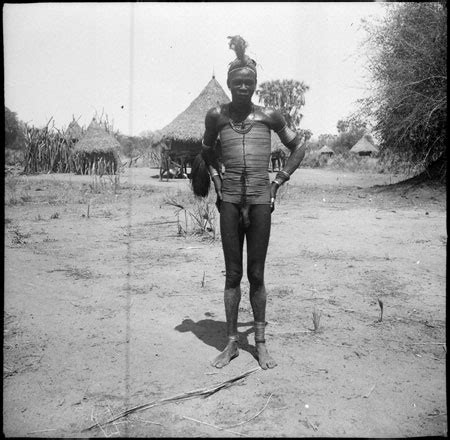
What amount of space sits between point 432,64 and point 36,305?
1118cm

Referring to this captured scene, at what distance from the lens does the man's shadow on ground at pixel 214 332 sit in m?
3.42

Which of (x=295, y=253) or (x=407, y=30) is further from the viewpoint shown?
(x=407, y=30)

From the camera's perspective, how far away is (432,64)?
1143 centimetres

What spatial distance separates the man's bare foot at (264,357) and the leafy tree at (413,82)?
9522mm

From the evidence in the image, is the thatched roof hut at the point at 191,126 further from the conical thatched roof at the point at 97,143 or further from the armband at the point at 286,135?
the armband at the point at 286,135

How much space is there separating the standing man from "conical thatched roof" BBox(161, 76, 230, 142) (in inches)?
579

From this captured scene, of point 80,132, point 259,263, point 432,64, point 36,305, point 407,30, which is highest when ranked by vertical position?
point 407,30

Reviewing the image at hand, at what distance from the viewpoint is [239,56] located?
3.04m

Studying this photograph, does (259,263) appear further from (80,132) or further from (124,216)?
(80,132)

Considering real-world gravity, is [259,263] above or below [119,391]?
above

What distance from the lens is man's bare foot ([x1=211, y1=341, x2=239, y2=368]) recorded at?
3.04 metres

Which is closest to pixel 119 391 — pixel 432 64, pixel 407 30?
pixel 432 64

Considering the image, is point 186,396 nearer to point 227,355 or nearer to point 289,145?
point 227,355

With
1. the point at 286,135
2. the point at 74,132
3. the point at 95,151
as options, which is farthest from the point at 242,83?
→ the point at 74,132
